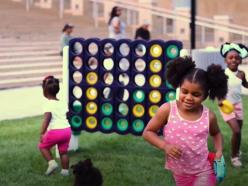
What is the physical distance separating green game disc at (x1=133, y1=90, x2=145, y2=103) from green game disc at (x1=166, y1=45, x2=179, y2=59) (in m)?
0.59

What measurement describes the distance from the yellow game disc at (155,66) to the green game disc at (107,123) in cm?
84

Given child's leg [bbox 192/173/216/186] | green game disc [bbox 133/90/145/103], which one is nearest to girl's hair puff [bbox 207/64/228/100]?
child's leg [bbox 192/173/216/186]

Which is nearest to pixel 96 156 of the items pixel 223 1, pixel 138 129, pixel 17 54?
pixel 138 129

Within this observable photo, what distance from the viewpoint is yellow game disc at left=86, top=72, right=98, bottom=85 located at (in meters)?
8.59

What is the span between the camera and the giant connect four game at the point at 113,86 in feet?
27.5

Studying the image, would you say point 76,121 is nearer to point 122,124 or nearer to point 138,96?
point 122,124

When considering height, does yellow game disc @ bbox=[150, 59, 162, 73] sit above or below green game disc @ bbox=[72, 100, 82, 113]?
above

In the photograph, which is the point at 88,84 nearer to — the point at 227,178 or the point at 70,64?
the point at 70,64

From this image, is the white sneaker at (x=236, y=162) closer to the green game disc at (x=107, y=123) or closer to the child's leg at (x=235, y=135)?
the child's leg at (x=235, y=135)

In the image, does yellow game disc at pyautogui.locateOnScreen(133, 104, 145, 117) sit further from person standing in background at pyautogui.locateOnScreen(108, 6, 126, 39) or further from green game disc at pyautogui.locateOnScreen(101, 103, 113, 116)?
person standing in background at pyautogui.locateOnScreen(108, 6, 126, 39)

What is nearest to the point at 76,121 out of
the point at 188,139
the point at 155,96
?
the point at 155,96

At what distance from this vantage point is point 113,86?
852cm

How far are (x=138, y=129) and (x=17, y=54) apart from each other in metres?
11.3

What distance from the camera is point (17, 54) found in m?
19.1
